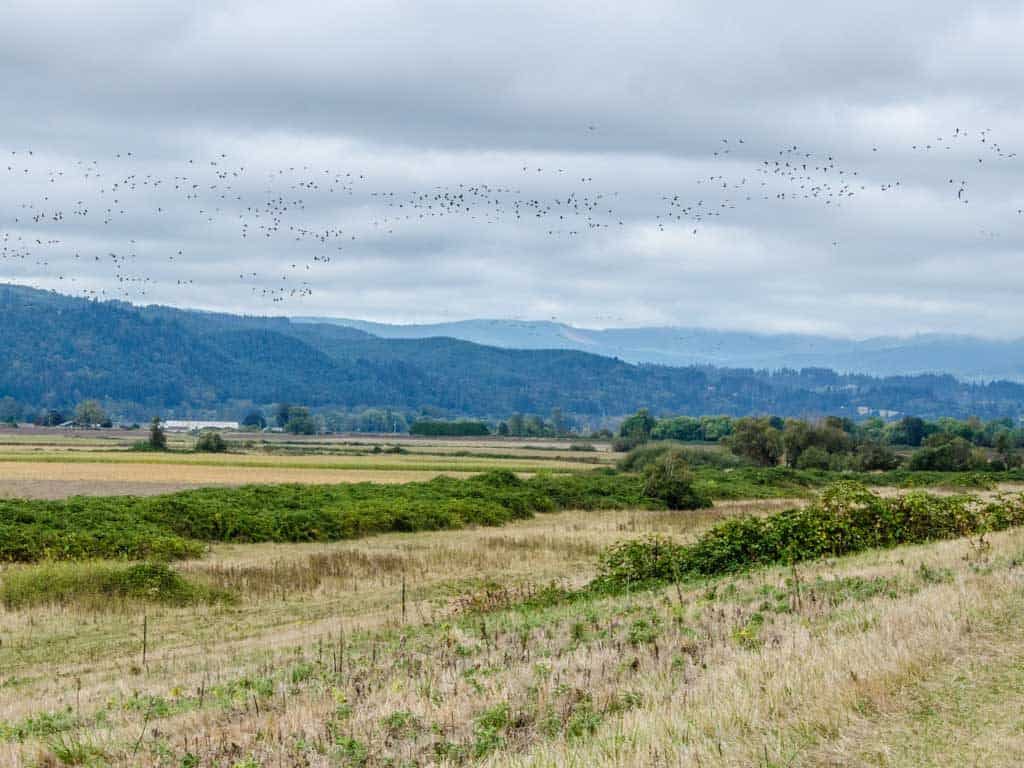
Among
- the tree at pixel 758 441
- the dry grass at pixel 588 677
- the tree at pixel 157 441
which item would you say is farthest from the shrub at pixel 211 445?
the dry grass at pixel 588 677

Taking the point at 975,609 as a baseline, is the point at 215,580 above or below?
below

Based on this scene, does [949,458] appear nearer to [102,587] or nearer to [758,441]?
[758,441]

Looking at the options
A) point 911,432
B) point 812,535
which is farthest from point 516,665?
point 911,432

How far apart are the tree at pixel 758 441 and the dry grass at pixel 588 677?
87.3m

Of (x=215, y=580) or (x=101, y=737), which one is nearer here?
(x=101, y=737)

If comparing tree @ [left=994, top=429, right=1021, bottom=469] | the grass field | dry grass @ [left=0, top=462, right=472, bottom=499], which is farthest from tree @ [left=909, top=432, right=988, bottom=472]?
the grass field

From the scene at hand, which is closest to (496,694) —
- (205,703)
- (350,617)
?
(205,703)

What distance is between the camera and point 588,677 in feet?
42.7

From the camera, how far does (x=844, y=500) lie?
28.8 meters

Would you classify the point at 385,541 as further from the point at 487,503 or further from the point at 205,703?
the point at 205,703

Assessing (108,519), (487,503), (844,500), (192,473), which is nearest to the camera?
(844,500)

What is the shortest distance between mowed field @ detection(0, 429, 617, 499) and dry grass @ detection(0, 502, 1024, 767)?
44313mm

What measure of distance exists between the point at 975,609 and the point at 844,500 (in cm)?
1507

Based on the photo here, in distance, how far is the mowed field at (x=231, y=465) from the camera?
2911 inches
